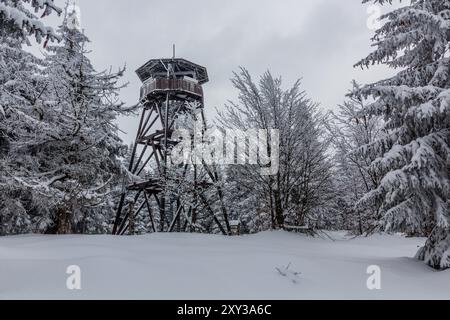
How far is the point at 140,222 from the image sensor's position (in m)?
33.5

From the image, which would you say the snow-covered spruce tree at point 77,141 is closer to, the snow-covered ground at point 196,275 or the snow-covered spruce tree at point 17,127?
the snow-covered spruce tree at point 17,127

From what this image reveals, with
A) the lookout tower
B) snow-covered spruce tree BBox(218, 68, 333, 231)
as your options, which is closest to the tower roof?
the lookout tower

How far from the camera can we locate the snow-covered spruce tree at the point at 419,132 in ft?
21.5

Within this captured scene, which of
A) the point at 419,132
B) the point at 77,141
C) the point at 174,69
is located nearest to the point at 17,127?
the point at 77,141

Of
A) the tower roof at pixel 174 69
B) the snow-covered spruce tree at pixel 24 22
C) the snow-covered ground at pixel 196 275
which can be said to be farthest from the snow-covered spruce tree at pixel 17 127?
the tower roof at pixel 174 69

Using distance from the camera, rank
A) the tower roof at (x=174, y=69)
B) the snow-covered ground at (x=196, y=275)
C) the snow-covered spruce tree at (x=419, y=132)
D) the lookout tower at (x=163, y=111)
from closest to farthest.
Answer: the snow-covered ground at (x=196, y=275) < the snow-covered spruce tree at (x=419, y=132) < the lookout tower at (x=163, y=111) < the tower roof at (x=174, y=69)

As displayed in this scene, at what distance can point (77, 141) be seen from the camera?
1144 centimetres

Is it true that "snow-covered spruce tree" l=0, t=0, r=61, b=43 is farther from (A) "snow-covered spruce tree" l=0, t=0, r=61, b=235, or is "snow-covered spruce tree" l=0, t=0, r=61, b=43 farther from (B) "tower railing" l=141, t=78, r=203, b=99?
(B) "tower railing" l=141, t=78, r=203, b=99

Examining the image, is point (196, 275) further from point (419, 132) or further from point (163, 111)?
point (163, 111)

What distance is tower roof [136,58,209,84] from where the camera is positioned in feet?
62.0

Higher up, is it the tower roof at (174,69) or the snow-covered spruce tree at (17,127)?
the tower roof at (174,69)

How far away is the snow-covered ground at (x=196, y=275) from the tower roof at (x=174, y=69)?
43.9 ft
